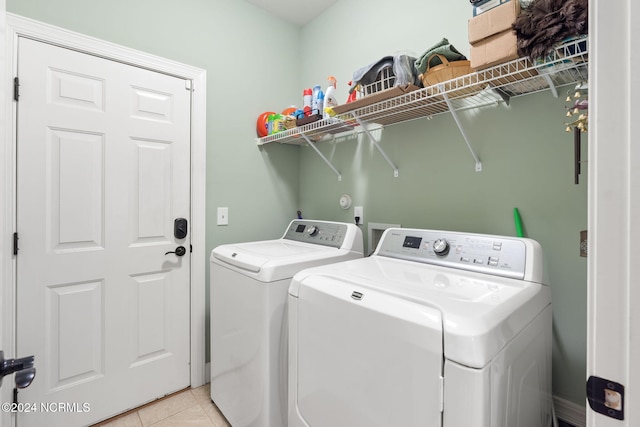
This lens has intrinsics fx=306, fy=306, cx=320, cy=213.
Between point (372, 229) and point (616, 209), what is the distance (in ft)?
5.07

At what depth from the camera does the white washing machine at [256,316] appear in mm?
1361

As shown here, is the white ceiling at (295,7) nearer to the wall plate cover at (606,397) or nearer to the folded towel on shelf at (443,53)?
the folded towel on shelf at (443,53)

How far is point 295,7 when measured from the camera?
232 centimetres

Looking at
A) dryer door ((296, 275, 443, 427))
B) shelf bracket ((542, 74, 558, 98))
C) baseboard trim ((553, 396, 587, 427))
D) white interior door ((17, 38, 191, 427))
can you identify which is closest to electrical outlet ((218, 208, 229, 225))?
white interior door ((17, 38, 191, 427))

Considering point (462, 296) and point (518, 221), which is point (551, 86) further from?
point (462, 296)

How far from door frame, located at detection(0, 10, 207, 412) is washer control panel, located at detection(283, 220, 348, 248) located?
625 millimetres

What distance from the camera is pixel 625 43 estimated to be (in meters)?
0.44

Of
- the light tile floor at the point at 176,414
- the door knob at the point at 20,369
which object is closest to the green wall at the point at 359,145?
the light tile floor at the point at 176,414

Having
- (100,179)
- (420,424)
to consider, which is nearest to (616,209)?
(420,424)

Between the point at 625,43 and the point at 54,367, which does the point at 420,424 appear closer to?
the point at 625,43

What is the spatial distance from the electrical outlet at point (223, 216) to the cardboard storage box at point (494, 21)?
5.68 feet

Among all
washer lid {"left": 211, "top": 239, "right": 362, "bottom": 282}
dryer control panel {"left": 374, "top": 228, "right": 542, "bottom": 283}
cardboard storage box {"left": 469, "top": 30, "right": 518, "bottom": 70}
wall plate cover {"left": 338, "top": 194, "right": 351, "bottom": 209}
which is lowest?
washer lid {"left": 211, "top": 239, "right": 362, "bottom": 282}

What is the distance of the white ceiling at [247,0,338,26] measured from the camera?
226 cm

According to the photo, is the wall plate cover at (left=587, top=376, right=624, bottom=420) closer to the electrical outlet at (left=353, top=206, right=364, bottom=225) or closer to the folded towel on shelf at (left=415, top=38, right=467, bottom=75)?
the folded towel on shelf at (left=415, top=38, right=467, bottom=75)
